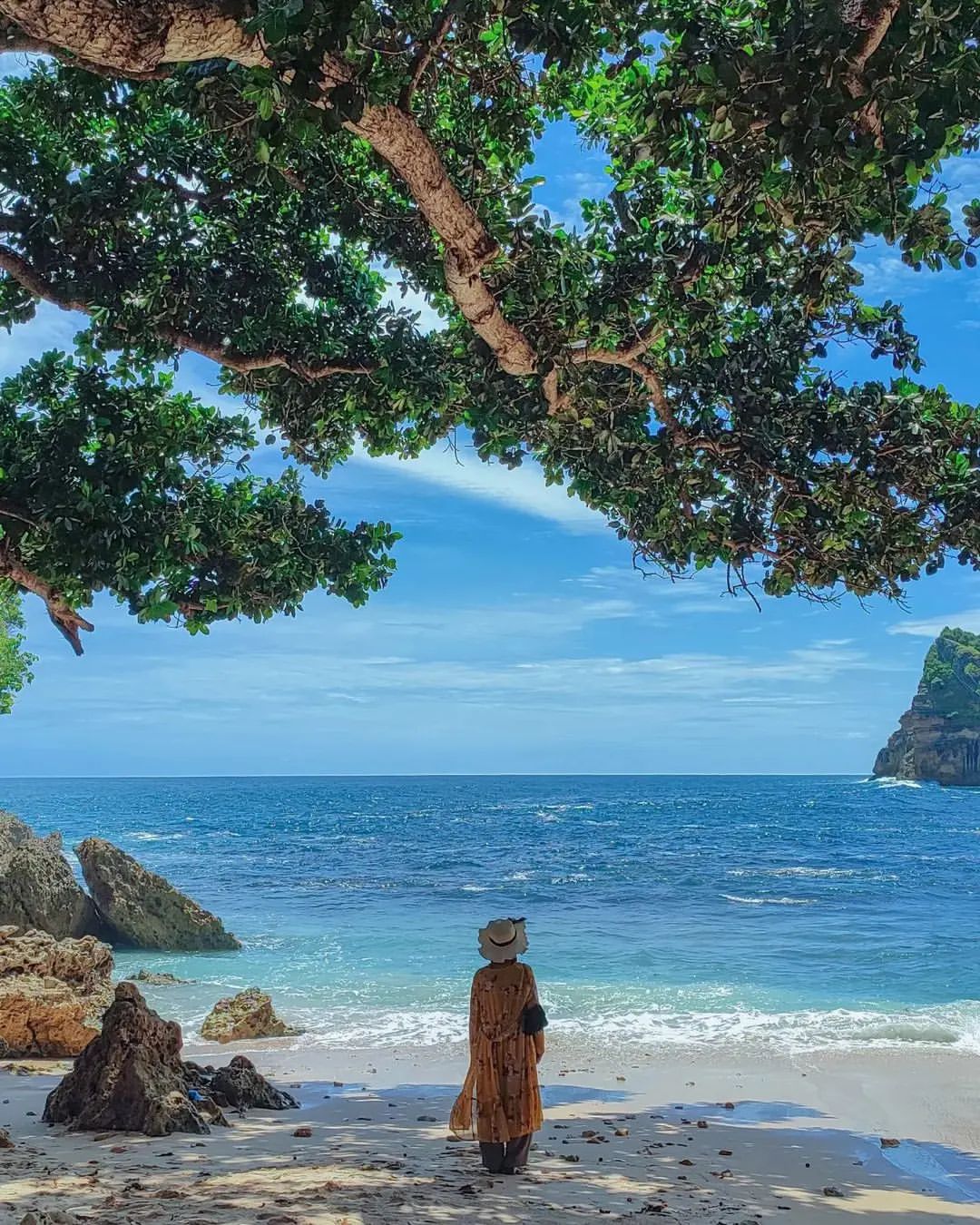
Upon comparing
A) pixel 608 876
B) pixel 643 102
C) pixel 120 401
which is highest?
pixel 643 102

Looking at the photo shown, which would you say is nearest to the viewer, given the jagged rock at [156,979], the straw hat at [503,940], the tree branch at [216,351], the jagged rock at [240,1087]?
the straw hat at [503,940]

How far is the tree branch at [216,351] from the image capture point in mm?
7387

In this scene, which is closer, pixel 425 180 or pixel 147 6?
pixel 147 6

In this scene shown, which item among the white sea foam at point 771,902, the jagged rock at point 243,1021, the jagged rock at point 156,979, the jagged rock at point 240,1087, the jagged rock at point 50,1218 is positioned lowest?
the white sea foam at point 771,902

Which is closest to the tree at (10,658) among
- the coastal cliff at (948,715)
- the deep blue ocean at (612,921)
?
the deep blue ocean at (612,921)

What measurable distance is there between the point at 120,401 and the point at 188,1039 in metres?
8.42

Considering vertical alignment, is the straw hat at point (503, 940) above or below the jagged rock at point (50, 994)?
above

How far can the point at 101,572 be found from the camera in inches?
300

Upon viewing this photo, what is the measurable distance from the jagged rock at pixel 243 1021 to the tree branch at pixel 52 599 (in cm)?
650

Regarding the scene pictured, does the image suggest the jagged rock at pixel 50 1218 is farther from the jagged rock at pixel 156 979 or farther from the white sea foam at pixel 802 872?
the white sea foam at pixel 802 872

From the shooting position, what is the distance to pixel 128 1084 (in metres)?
7.52

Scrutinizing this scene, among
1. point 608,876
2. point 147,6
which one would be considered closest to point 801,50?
point 147,6

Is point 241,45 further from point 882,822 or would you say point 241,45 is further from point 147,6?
point 882,822

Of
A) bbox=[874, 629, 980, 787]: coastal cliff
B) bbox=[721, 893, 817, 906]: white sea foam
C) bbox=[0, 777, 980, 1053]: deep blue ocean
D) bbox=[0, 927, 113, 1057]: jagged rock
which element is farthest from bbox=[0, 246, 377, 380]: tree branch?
bbox=[874, 629, 980, 787]: coastal cliff
